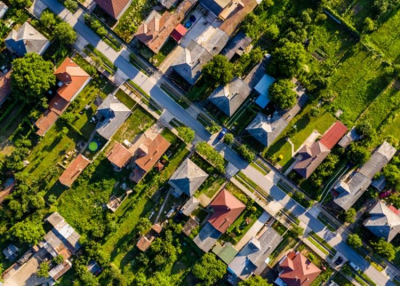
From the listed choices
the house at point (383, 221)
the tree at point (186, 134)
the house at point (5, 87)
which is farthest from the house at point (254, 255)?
the house at point (5, 87)

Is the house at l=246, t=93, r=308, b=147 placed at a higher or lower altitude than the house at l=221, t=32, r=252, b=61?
lower

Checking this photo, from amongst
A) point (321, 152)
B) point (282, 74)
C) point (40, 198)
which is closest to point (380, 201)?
point (321, 152)

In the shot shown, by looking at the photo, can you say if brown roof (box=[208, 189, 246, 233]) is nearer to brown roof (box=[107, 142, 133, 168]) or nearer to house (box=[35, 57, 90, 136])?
brown roof (box=[107, 142, 133, 168])

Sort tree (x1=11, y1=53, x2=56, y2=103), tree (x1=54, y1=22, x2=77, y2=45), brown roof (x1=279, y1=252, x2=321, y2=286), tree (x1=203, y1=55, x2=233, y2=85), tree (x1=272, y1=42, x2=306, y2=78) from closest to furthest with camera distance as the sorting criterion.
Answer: tree (x1=11, y1=53, x2=56, y2=103)
tree (x1=272, y1=42, x2=306, y2=78)
tree (x1=203, y1=55, x2=233, y2=85)
tree (x1=54, y1=22, x2=77, y2=45)
brown roof (x1=279, y1=252, x2=321, y2=286)

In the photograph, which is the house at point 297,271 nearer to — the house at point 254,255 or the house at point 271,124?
the house at point 254,255

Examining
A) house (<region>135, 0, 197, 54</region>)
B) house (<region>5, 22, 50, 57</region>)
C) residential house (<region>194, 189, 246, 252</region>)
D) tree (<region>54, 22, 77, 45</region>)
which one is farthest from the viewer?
residential house (<region>194, 189, 246, 252</region>)

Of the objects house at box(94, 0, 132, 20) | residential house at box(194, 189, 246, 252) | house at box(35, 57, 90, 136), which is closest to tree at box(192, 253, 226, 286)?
residential house at box(194, 189, 246, 252)
